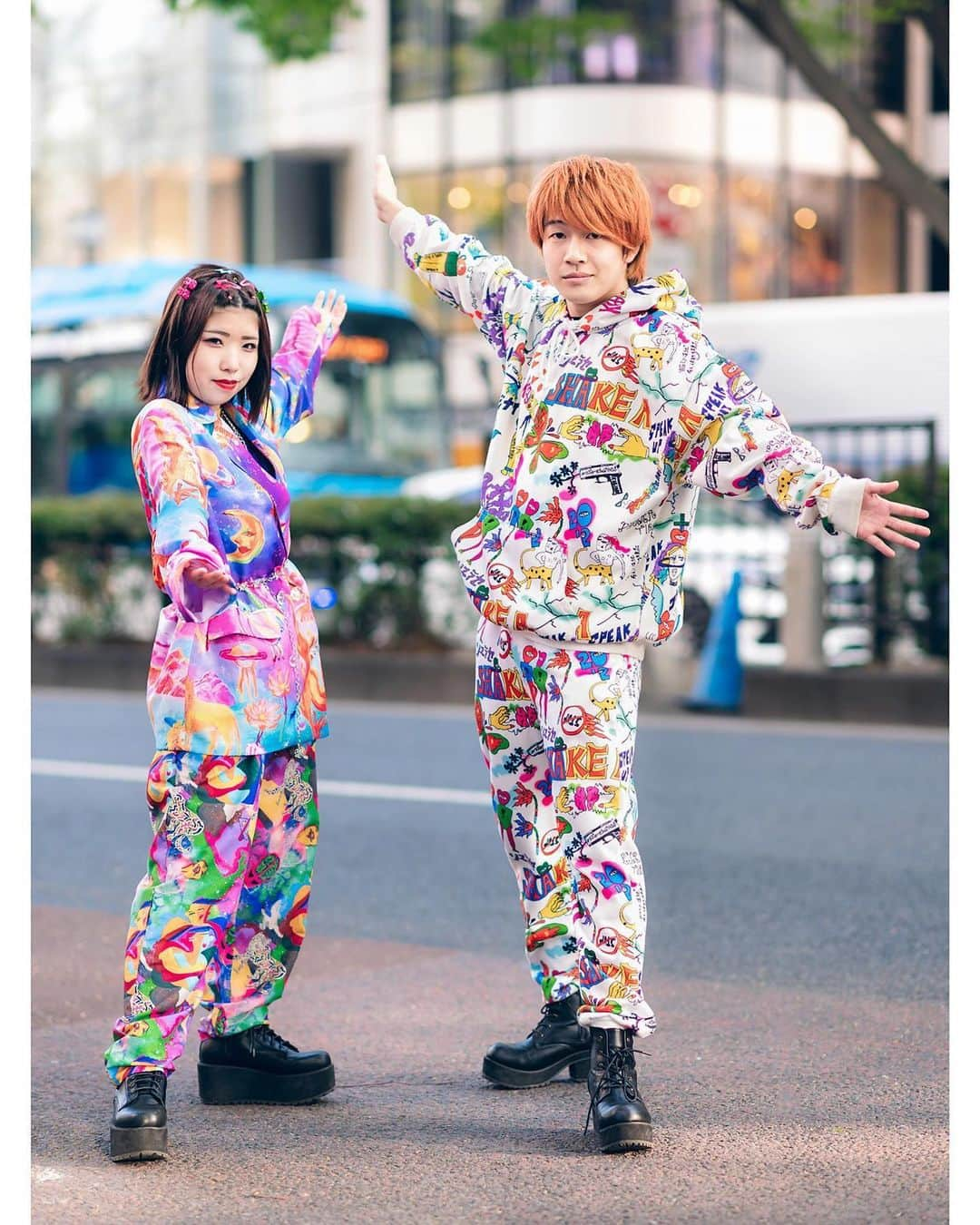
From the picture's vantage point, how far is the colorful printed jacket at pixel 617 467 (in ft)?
11.8

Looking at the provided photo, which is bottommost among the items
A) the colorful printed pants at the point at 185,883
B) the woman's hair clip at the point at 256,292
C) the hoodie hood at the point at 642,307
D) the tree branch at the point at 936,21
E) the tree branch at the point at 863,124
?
the colorful printed pants at the point at 185,883

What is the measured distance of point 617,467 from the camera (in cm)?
365

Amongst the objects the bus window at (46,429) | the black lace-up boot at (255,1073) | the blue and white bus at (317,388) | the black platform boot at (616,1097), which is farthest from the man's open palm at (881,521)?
the bus window at (46,429)

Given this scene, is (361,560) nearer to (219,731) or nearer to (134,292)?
(134,292)

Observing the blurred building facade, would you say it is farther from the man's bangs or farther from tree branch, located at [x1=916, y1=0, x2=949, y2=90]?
the man's bangs

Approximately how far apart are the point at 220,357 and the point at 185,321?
98mm

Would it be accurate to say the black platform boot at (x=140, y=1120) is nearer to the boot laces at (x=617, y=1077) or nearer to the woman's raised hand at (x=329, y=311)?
the boot laces at (x=617, y=1077)

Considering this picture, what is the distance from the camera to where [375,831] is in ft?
25.8

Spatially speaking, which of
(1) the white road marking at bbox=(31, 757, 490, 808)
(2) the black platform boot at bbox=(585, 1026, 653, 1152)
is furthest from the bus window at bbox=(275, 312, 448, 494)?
(2) the black platform boot at bbox=(585, 1026, 653, 1152)

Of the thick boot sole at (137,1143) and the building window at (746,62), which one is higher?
the building window at (746,62)

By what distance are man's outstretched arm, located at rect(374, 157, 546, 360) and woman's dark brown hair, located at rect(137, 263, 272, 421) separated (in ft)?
1.40

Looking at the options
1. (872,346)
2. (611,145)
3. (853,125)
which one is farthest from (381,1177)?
(611,145)

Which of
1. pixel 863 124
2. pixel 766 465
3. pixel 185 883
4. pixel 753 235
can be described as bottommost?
pixel 185 883

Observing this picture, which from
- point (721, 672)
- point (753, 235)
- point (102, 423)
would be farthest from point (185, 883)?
point (753, 235)
